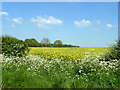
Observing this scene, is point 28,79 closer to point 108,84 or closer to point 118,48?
point 108,84

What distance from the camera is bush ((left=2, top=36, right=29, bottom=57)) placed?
6.23 metres

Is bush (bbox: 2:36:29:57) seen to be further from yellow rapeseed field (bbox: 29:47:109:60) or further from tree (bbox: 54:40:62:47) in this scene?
tree (bbox: 54:40:62:47)

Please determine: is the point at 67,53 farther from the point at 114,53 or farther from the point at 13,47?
the point at 13,47

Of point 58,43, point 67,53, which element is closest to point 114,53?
point 67,53

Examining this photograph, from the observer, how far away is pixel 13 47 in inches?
245

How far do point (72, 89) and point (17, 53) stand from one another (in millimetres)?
4084

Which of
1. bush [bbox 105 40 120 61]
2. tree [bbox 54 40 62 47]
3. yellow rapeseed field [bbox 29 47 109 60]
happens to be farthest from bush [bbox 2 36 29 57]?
bush [bbox 105 40 120 61]

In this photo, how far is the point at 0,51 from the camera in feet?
20.2

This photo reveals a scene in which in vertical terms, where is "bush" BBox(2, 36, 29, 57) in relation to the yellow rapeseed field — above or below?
above

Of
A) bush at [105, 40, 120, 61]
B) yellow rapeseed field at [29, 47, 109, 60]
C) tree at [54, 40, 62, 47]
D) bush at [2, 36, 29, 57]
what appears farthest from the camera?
tree at [54, 40, 62, 47]

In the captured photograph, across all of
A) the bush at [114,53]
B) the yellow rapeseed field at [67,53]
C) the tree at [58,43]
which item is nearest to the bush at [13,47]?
the yellow rapeseed field at [67,53]

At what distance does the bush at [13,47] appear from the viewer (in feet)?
20.4

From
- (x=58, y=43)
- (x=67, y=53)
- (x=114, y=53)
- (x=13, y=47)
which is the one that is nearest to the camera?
(x=114, y=53)

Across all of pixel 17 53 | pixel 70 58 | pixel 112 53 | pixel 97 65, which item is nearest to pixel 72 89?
pixel 97 65
